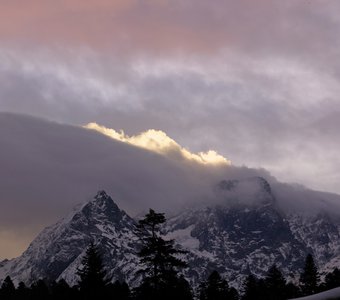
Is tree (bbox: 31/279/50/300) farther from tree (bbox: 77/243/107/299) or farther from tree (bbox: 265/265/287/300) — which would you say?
tree (bbox: 77/243/107/299)

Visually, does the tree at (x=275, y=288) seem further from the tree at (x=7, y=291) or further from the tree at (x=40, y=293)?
the tree at (x=7, y=291)

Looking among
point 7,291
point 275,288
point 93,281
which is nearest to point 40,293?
point 7,291

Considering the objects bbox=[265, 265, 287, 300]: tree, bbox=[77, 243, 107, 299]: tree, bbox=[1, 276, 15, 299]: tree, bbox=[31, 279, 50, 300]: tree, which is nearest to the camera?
bbox=[77, 243, 107, 299]: tree

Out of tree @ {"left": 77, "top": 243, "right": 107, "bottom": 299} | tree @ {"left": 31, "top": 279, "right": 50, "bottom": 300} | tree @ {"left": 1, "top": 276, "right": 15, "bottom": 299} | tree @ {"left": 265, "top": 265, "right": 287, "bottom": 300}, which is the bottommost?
tree @ {"left": 77, "top": 243, "right": 107, "bottom": 299}

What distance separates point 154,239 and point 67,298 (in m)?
36.7

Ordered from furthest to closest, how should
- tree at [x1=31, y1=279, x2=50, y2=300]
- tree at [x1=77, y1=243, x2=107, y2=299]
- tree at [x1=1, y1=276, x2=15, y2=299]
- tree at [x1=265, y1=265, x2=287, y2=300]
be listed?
tree at [x1=1, y1=276, x2=15, y2=299] → tree at [x1=265, y1=265, x2=287, y2=300] → tree at [x1=31, y1=279, x2=50, y2=300] → tree at [x1=77, y1=243, x2=107, y2=299]

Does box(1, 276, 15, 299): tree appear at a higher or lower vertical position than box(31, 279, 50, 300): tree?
higher

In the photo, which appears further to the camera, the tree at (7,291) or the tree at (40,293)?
the tree at (7,291)

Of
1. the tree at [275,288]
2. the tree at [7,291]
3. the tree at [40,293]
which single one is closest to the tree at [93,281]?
the tree at [40,293]

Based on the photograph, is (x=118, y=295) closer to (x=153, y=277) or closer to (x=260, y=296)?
(x=260, y=296)

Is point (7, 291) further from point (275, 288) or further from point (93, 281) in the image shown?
point (93, 281)

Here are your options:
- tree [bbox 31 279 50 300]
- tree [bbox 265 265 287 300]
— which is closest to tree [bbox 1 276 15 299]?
tree [bbox 31 279 50 300]

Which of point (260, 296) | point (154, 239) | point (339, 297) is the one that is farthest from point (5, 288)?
point (339, 297)

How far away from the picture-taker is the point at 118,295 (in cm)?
10162
